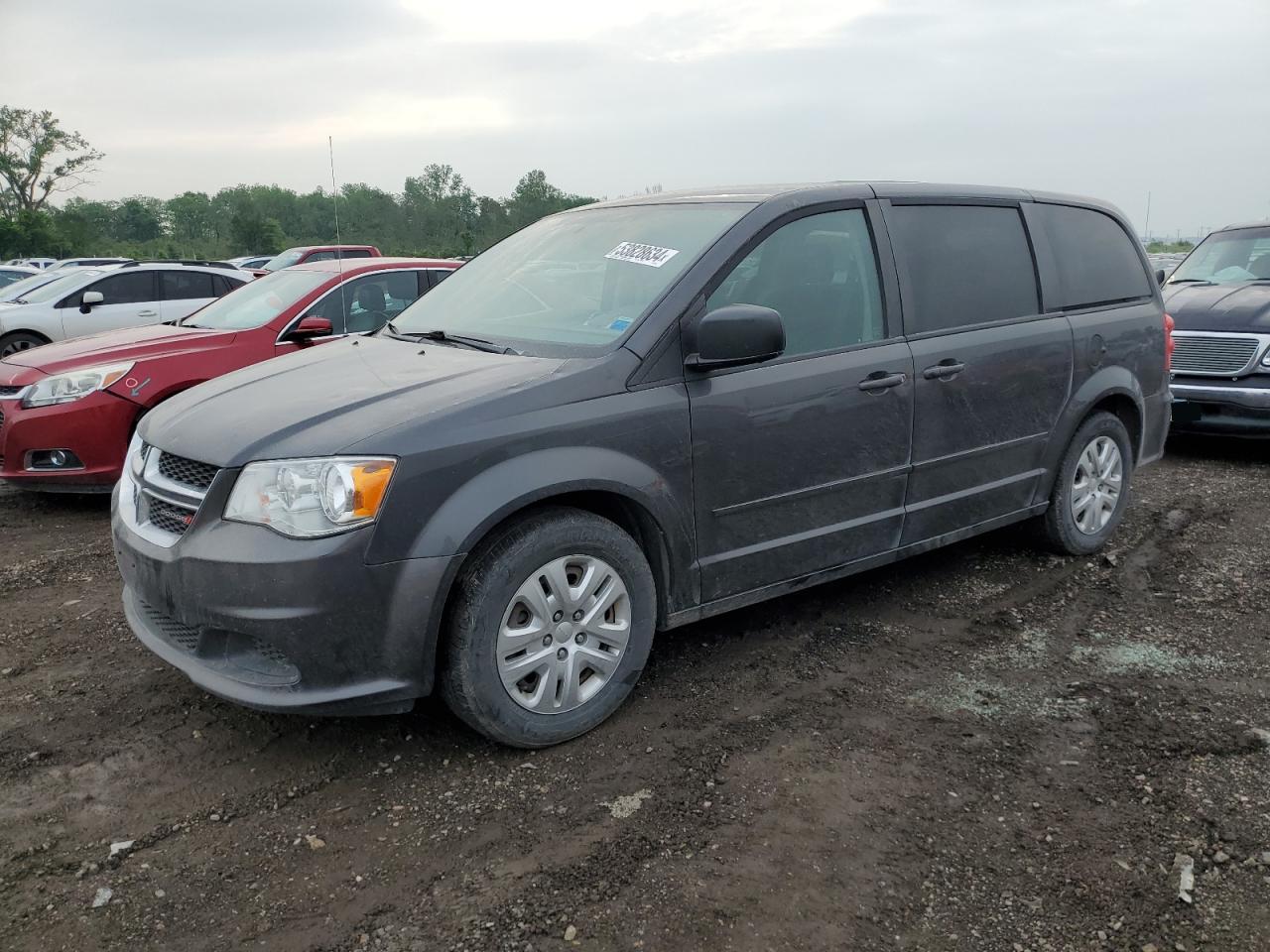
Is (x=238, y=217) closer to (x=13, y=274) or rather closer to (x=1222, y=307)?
(x=13, y=274)

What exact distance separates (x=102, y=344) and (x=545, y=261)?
394 cm

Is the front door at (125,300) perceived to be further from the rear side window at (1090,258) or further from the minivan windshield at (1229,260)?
the minivan windshield at (1229,260)

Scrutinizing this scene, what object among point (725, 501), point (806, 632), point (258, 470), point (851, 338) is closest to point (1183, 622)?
point (806, 632)

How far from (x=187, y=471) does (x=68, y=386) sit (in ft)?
11.7

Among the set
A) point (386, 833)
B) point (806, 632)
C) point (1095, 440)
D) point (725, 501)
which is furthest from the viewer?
point (1095, 440)

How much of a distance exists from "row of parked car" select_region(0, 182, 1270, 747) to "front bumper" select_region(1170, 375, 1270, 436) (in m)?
2.32

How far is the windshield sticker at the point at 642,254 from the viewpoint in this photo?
3660mm

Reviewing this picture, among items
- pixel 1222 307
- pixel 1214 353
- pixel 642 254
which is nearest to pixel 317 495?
pixel 642 254

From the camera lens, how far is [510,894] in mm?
2518

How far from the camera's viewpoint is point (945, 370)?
412 cm

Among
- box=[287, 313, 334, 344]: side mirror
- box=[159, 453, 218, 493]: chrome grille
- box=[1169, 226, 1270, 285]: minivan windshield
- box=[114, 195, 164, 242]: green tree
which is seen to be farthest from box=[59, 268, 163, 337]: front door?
box=[114, 195, 164, 242]: green tree

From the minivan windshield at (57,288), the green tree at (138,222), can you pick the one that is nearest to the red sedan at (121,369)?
the minivan windshield at (57,288)

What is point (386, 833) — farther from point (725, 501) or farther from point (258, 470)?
point (725, 501)

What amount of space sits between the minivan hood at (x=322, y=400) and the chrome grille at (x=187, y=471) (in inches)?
1.1
